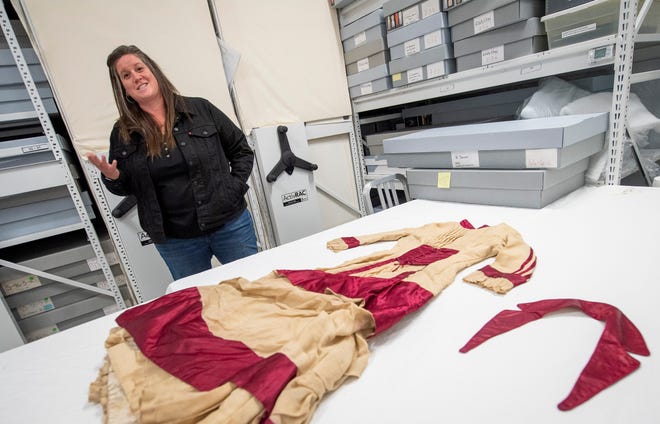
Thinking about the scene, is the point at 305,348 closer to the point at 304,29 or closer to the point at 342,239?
the point at 342,239

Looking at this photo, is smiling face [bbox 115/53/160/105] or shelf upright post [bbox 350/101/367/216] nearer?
smiling face [bbox 115/53/160/105]

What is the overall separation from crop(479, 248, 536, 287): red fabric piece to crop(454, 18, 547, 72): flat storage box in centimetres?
104

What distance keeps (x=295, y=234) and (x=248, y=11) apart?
136 centimetres

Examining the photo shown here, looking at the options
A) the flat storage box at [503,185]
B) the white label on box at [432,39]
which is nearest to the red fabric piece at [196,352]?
the flat storage box at [503,185]

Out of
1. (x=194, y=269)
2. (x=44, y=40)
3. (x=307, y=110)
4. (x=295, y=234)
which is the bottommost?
(x=295, y=234)

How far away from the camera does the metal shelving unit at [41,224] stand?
1.41 metres

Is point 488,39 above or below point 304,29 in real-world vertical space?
below

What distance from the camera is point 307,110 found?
2086 mm

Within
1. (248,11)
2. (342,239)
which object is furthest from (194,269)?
(248,11)

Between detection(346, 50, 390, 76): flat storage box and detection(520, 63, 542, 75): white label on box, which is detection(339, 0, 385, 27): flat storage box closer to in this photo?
detection(346, 50, 390, 76): flat storage box

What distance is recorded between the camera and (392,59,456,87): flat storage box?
1590mm

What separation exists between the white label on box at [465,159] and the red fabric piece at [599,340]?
2.32 ft

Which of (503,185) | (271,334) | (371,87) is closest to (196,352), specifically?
(271,334)

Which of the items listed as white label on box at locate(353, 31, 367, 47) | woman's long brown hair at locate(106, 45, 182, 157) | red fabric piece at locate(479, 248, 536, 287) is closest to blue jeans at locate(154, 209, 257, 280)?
woman's long brown hair at locate(106, 45, 182, 157)
